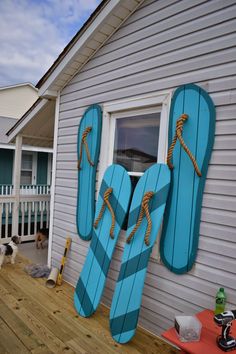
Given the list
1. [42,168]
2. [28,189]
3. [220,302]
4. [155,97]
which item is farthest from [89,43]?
[42,168]

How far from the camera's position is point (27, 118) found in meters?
4.68

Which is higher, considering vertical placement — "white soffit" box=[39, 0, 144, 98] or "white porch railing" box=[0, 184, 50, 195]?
"white soffit" box=[39, 0, 144, 98]

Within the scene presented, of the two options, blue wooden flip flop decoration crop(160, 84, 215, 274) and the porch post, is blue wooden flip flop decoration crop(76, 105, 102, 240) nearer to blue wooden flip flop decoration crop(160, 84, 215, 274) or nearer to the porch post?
blue wooden flip flop decoration crop(160, 84, 215, 274)

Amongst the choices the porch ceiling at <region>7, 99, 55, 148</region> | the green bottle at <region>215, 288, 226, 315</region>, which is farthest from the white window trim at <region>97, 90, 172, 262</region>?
the porch ceiling at <region>7, 99, 55, 148</region>

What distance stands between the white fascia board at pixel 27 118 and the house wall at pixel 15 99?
8.88 m

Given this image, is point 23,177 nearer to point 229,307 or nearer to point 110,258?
point 110,258

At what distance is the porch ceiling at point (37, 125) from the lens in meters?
4.25

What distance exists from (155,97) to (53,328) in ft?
7.85

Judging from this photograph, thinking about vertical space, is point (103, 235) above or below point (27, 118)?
below

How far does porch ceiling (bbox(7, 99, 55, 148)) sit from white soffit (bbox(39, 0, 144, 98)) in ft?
1.51

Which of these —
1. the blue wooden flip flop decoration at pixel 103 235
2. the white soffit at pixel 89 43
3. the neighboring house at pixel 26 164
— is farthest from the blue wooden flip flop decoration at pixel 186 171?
the neighboring house at pixel 26 164

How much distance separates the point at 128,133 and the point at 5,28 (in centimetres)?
1239

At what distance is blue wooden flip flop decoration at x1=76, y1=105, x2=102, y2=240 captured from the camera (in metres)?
3.10

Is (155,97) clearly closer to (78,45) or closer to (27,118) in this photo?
(78,45)
